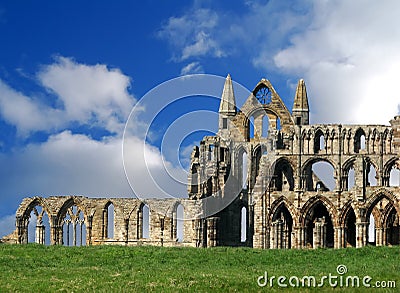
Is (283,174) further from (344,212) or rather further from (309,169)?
(344,212)

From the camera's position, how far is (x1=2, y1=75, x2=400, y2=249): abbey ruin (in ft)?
225

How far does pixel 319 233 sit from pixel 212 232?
7833mm

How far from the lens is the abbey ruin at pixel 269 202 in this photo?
6856 cm

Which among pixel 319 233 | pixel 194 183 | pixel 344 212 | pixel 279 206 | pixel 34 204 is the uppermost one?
pixel 194 183

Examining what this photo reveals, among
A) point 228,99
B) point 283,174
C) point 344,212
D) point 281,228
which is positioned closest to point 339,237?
point 344,212

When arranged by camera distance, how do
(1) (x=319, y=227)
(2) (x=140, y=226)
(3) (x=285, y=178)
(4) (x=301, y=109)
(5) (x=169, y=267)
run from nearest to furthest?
(5) (x=169, y=267)
(1) (x=319, y=227)
(2) (x=140, y=226)
(3) (x=285, y=178)
(4) (x=301, y=109)

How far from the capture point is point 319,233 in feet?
220

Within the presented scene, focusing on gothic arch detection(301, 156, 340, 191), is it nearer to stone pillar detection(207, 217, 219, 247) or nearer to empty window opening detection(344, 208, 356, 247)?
empty window opening detection(344, 208, 356, 247)

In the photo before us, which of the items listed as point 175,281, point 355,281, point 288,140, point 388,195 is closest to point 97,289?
point 175,281

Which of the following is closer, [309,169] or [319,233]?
[319,233]

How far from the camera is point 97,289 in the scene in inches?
1243

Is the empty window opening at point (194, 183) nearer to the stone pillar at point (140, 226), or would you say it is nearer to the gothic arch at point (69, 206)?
the stone pillar at point (140, 226)

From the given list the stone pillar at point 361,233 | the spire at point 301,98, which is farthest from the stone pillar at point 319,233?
the spire at point 301,98

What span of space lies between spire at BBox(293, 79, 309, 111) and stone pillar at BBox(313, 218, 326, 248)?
1398cm
